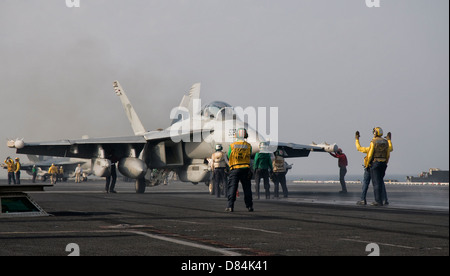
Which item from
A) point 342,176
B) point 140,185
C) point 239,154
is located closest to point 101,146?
point 140,185

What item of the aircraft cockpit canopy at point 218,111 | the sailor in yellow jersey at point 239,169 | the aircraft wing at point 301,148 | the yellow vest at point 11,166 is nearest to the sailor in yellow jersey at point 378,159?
the sailor in yellow jersey at point 239,169

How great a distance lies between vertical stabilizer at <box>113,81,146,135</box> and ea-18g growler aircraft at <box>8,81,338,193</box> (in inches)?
235

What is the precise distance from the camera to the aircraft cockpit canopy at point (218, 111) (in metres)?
27.5

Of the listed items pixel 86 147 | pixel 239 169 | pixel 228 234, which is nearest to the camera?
pixel 228 234

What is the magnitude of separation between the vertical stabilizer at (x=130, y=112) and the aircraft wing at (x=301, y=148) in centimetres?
884

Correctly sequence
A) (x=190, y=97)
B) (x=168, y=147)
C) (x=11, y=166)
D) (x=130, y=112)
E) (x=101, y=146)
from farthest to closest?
1. (x=11, y=166)
2. (x=130, y=112)
3. (x=190, y=97)
4. (x=101, y=146)
5. (x=168, y=147)

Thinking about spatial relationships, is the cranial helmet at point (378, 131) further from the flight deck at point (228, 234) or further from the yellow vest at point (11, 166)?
the yellow vest at point (11, 166)

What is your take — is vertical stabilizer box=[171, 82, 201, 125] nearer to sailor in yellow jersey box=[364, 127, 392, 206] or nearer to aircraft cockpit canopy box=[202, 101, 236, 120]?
aircraft cockpit canopy box=[202, 101, 236, 120]

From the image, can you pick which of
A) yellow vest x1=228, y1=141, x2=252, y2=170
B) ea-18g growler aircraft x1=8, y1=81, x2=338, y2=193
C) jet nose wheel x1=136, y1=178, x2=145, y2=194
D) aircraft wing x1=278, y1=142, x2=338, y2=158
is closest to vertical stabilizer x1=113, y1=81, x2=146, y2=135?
ea-18g growler aircraft x1=8, y1=81, x2=338, y2=193

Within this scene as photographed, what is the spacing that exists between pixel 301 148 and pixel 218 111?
6291mm

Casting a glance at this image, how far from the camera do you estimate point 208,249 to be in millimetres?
8383

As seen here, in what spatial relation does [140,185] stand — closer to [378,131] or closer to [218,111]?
[218,111]

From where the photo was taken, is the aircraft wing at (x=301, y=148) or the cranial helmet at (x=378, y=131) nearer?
the cranial helmet at (x=378, y=131)

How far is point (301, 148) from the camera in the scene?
3222cm
